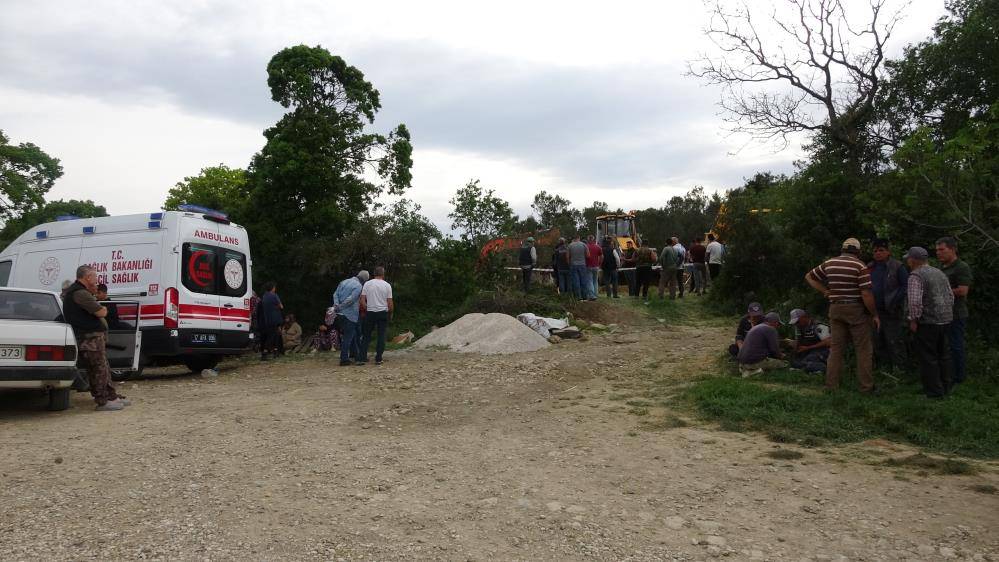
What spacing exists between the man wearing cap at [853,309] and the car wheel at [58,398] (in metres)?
8.60

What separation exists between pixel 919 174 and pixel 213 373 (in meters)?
10.9

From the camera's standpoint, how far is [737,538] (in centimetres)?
419

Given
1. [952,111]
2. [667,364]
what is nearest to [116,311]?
[667,364]

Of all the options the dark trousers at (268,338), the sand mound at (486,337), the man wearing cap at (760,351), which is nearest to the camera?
the man wearing cap at (760,351)

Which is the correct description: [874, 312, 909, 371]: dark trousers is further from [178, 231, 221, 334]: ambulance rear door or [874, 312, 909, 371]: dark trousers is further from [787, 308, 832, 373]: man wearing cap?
[178, 231, 221, 334]: ambulance rear door

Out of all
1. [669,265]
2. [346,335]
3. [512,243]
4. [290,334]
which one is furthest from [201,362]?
[512,243]

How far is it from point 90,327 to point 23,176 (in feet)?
121

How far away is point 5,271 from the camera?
12953 millimetres

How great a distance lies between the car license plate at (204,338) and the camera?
11.8 m

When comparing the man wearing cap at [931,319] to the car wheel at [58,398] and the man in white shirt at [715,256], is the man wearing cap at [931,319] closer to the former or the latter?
the car wheel at [58,398]

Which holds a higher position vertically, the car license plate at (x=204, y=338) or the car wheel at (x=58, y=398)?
the car license plate at (x=204, y=338)

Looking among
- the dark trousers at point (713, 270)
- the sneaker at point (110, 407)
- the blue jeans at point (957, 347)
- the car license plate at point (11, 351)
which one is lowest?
the sneaker at point (110, 407)

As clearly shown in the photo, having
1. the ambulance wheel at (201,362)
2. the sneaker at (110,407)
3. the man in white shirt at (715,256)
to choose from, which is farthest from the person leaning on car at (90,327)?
the man in white shirt at (715,256)

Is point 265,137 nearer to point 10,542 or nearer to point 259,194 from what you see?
point 259,194
